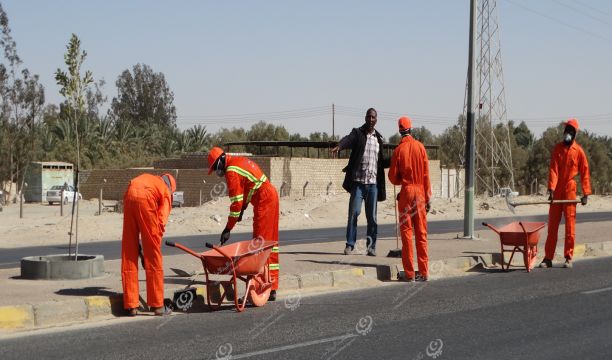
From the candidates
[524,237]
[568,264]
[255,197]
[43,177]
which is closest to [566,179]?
[524,237]

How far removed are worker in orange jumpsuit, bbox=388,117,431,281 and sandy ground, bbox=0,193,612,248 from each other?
12.7m

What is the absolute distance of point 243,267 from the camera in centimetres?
950

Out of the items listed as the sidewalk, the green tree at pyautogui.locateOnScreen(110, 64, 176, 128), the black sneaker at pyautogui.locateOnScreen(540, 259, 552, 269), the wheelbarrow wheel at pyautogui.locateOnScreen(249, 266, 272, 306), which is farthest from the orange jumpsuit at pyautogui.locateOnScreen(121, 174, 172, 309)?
the green tree at pyautogui.locateOnScreen(110, 64, 176, 128)

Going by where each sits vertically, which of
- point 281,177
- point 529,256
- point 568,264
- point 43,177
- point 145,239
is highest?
point 281,177

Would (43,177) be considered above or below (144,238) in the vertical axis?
above

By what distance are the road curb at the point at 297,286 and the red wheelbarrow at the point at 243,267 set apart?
583mm

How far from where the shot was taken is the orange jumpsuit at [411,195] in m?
11.9

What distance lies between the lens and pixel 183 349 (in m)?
7.56

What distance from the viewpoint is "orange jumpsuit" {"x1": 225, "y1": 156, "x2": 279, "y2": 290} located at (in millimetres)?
10023

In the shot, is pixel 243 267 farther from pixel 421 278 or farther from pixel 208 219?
pixel 208 219

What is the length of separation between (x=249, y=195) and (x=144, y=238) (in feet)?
4.87

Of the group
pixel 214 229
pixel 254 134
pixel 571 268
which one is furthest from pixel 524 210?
pixel 254 134

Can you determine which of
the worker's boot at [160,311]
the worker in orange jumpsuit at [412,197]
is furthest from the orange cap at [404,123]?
the worker's boot at [160,311]

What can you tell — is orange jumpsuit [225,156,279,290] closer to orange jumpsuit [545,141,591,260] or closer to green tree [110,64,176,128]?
orange jumpsuit [545,141,591,260]
